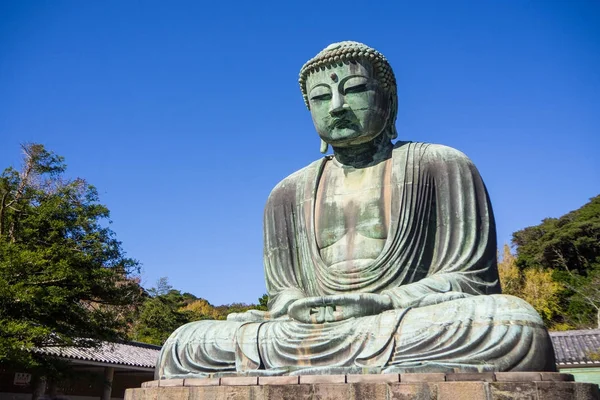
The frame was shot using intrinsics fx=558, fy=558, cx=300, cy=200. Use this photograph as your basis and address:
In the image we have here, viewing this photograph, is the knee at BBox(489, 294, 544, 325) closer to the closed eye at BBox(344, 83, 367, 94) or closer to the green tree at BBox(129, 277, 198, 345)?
the closed eye at BBox(344, 83, 367, 94)

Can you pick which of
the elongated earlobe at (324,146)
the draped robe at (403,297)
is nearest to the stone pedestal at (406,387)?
the draped robe at (403,297)

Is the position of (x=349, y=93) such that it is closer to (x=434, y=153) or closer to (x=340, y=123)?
(x=340, y=123)

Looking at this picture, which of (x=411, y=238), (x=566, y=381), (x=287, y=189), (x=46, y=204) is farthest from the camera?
(x=46, y=204)

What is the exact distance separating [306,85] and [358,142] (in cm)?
107

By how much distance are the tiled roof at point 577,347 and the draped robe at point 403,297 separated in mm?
12959

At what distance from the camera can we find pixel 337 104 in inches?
262

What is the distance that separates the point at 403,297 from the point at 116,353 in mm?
19029

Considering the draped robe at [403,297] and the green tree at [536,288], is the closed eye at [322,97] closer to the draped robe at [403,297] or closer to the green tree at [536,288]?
the draped robe at [403,297]

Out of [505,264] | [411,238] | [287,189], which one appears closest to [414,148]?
[411,238]

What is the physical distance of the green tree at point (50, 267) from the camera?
13.8 metres

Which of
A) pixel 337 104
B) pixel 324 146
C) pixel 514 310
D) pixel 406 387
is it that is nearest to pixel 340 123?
pixel 337 104

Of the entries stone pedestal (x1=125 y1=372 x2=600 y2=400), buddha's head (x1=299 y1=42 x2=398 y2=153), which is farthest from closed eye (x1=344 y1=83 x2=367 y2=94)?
stone pedestal (x1=125 y1=372 x2=600 y2=400)

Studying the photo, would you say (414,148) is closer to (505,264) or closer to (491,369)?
(491,369)

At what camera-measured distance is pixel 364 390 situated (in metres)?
4.12
